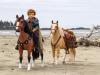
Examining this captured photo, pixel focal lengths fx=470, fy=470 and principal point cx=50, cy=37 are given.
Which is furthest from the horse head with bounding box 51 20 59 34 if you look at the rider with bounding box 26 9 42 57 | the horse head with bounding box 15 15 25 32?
the horse head with bounding box 15 15 25 32

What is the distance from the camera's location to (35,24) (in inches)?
621

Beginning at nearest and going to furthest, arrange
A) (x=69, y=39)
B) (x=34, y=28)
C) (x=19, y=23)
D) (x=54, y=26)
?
1. (x=19, y=23)
2. (x=34, y=28)
3. (x=54, y=26)
4. (x=69, y=39)

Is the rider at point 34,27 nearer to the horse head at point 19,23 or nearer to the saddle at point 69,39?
the horse head at point 19,23

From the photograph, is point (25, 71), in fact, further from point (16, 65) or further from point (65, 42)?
point (65, 42)

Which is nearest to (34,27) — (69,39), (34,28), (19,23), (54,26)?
(34,28)

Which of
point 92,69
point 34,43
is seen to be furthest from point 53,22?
point 92,69

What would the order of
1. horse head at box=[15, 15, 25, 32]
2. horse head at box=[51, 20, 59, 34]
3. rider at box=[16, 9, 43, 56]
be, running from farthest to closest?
horse head at box=[51, 20, 59, 34], rider at box=[16, 9, 43, 56], horse head at box=[15, 15, 25, 32]

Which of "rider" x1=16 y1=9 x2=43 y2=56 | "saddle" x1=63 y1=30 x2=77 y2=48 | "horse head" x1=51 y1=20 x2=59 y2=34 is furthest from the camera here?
"saddle" x1=63 y1=30 x2=77 y2=48

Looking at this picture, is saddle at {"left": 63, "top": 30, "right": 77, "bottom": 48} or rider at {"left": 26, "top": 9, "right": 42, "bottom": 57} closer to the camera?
rider at {"left": 26, "top": 9, "right": 42, "bottom": 57}

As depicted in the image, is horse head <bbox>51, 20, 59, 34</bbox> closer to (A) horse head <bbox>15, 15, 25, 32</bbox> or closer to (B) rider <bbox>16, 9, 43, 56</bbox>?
(B) rider <bbox>16, 9, 43, 56</bbox>

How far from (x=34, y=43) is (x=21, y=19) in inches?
48.8

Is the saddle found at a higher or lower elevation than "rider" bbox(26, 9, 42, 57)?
lower

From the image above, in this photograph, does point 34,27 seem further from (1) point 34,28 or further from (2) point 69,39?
(2) point 69,39

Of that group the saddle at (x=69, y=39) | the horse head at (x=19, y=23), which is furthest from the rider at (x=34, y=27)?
the saddle at (x=69, y=39)
